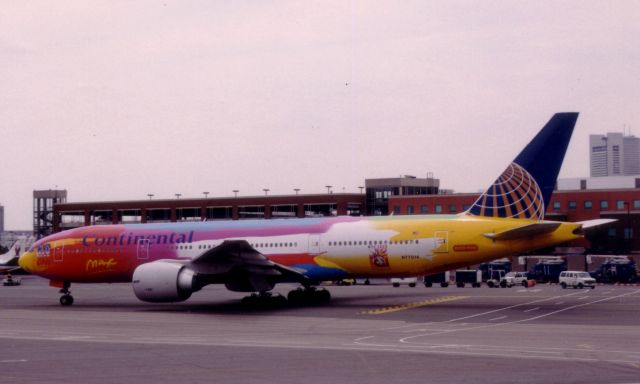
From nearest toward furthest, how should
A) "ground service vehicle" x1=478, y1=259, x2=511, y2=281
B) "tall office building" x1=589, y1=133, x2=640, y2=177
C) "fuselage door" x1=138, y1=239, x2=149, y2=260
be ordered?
"fuselage door" x1=138, y1=239, x2=149, y2=260 → "ground service vehicle" x1=478, y1=259, x2=511, y2=281 → "tall office building" x1=589, y1=133, x2=640, y2=177

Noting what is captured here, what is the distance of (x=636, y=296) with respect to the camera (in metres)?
46.0

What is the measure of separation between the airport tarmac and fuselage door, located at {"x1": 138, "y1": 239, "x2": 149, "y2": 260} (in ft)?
9.37

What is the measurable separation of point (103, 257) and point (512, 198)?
19.8 m

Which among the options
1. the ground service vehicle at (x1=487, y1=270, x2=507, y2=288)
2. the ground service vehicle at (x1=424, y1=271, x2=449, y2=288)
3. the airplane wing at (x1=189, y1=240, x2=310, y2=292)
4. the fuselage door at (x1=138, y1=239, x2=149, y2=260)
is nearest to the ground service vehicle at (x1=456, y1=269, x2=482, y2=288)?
the ground service vehicle at (x1=487, y1=270, x2=507, y2=288)

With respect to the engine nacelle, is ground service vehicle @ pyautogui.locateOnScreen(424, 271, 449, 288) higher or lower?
lower

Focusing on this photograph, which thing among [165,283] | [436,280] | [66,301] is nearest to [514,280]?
[436,280]

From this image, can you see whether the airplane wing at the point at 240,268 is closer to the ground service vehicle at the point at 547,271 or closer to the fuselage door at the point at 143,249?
the fuselage door at the point at 143,249

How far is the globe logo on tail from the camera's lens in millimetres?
37156

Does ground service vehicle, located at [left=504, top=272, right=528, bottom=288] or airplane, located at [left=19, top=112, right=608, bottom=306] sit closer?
airplane, located at [left=19, top=112, right=608, bottom=306]

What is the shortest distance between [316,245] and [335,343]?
651 inches

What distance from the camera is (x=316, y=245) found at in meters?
40.9

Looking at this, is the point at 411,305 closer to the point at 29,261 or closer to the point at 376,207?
the point at 29,261

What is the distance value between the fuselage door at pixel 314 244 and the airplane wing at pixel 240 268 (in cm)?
117

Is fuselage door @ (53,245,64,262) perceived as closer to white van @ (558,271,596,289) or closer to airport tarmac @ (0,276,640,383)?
airport tarmac @ (0,276,640,383)
